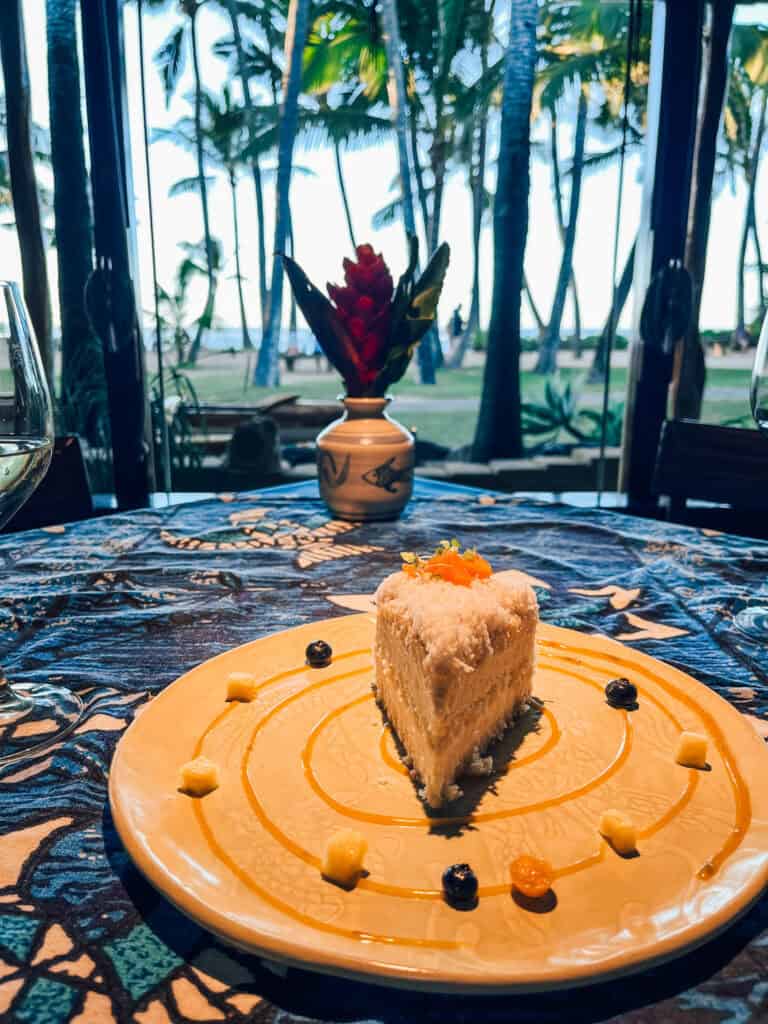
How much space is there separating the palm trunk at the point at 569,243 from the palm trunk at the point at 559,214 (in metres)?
0.09

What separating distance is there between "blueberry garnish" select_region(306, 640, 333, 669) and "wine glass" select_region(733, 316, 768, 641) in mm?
620

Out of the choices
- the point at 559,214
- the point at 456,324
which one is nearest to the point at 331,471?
the point at 559,214

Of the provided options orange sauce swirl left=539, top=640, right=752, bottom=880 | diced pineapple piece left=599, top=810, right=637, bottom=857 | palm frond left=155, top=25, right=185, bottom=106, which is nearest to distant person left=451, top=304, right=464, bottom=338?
palm frond left=155, top=25, right=185, bottom=106

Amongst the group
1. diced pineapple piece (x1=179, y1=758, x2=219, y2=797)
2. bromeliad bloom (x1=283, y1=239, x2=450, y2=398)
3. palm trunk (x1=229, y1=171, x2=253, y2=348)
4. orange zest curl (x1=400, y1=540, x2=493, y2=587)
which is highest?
palm trunk (x1=229, y1=171, x2=253, y2=348)

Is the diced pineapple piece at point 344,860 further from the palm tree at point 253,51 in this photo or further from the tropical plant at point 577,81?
the palm tree at point 253,51

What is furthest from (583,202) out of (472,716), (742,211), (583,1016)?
(583,1016)

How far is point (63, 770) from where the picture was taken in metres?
0.70

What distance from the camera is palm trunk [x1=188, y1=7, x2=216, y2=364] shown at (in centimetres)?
506

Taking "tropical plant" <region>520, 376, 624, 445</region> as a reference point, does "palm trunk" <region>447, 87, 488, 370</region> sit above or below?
above

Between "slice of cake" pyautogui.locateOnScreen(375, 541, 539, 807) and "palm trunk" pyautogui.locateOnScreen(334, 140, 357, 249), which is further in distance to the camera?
"palm trunk" pyautogui.locateOnScreen(334, 140, 357, 249)

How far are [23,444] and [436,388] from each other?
840 centimetres

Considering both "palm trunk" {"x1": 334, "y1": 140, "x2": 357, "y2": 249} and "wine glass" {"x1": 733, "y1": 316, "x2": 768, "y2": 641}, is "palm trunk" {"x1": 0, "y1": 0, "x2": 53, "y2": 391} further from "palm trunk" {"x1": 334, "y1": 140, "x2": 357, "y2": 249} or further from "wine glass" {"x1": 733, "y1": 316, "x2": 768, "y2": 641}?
"palm trunk" {"x1": 334, "y1": 140, "x2": 357, "y2": 249}

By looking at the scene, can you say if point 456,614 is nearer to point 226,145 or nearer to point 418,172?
point 418,172

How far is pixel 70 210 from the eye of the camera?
14.9ft
